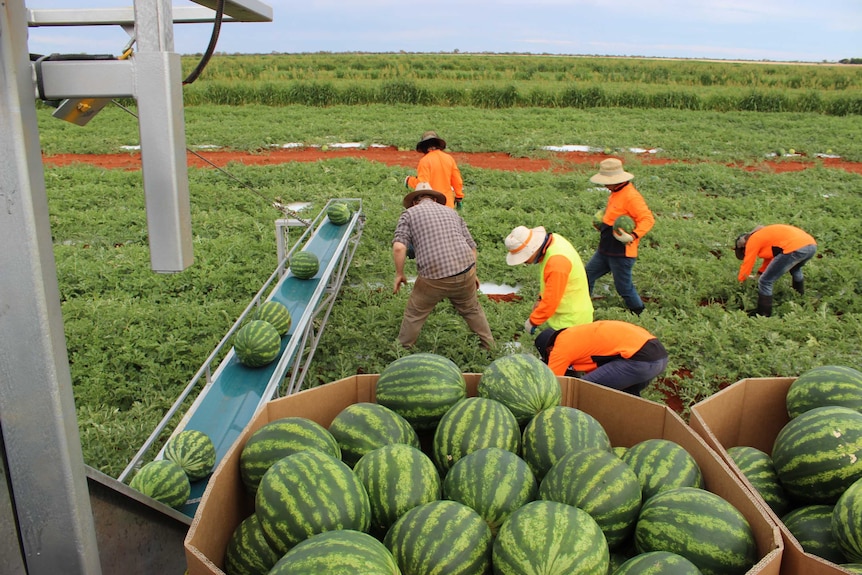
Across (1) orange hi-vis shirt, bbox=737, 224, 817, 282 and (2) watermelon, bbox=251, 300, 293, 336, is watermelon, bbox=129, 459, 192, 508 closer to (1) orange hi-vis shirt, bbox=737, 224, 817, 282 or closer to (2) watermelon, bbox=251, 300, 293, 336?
(2) watermelon, bbox=251, 300, 293, 336

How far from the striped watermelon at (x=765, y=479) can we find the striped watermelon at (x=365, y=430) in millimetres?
1131

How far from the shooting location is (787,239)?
639 cm

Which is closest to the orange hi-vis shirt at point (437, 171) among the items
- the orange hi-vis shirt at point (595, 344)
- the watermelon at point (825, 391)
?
the orange hi-vis shirt at point (595, 344)

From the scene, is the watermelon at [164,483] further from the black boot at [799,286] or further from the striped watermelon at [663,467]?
the black boot at [799,286]

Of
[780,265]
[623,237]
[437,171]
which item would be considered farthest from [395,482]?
[780,265]

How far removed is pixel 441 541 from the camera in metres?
1.54

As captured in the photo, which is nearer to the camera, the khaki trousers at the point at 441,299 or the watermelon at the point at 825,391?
the watermelon at the point at 825,391

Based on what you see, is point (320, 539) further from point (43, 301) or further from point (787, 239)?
point (787, 239)

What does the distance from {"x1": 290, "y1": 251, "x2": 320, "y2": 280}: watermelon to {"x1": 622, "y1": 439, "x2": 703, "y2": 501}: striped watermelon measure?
11.8 feet

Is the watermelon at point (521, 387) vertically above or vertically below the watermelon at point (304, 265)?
above

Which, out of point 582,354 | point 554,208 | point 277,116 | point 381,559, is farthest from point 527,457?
point 277,116

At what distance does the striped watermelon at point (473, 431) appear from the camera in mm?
2031

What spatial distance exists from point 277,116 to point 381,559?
2049 centimetres

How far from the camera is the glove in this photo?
6.24 meters
